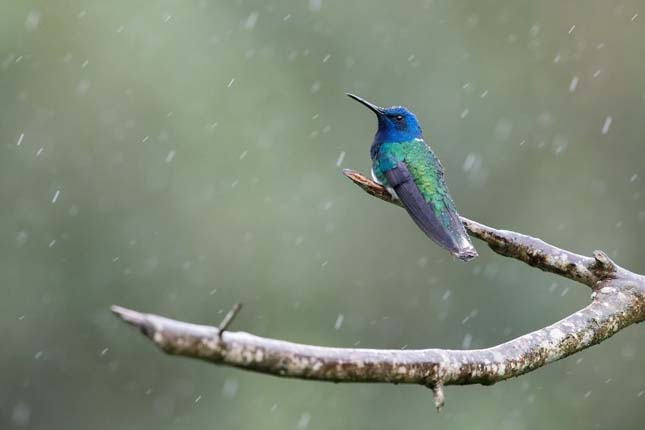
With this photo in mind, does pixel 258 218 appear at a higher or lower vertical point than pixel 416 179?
lower

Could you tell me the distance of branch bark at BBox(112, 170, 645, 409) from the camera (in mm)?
2607

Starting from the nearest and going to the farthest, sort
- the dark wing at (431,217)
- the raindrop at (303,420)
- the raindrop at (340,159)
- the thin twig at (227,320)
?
the thin twig at (227,320) < the dark wing at (431,217) < the raindrop at (303,420) < the raindrop at (340,159)

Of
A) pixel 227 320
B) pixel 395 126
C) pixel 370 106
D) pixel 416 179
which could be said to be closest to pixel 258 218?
pixel 395 126

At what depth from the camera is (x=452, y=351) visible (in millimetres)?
3230

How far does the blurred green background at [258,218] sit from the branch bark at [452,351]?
896cm

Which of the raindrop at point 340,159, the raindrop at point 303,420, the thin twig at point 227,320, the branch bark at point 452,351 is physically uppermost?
the thin twig at point 227,320

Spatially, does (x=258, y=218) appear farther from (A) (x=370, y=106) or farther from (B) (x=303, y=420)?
(A) (x=370, y=106)

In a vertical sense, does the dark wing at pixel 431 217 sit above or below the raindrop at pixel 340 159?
above

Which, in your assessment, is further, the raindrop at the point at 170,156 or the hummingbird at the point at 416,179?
the raindrop at the point at 170,156

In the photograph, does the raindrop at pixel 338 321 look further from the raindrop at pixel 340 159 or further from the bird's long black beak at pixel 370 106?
the bird's long black beak at pixel 370 106

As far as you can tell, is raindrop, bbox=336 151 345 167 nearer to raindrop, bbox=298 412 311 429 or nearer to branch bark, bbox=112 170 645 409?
raindrop, bbox=298 412 311 429

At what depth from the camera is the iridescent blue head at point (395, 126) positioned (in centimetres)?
607

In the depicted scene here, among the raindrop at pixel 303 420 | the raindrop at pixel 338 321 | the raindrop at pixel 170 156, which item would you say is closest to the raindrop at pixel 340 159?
the raindrop at pixel 338 321

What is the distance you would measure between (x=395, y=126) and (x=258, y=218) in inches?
304
